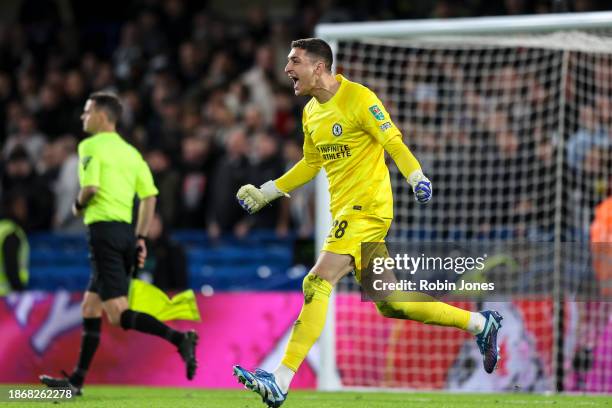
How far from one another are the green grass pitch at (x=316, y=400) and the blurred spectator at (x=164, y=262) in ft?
5.17

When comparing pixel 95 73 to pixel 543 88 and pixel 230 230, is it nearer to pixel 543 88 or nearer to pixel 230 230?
pixel 230 230

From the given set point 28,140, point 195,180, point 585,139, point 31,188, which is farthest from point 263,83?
point 585,139

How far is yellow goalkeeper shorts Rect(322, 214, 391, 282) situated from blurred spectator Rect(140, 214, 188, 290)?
4739 millimetres

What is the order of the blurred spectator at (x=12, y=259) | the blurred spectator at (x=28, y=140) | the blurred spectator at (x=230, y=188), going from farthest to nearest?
the blurred spectator at (x=28, y=140), the blurred spectator at (x=230, y=188), the blurred spectator at (x=12, y=259)

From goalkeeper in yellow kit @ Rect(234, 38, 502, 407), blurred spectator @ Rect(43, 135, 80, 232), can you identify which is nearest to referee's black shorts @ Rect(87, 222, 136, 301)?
goalkeeper in yellow kit @ Rect(234, 38, 502, 407)

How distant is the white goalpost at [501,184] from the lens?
34.1 feet

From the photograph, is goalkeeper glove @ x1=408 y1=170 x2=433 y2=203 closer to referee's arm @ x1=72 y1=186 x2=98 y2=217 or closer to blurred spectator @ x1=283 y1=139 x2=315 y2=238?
referee's arm @ x1=72 y1=186 x2=98 y2=217

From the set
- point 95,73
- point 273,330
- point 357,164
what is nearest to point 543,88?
point 273,330

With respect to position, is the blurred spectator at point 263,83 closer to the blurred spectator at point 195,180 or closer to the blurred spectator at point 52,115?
the blurred spectator at point 195,180

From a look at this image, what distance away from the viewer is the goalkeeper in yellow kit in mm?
6957

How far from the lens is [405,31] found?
34.1 feet

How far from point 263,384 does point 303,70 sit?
1.83 m

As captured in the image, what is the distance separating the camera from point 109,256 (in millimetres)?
8664

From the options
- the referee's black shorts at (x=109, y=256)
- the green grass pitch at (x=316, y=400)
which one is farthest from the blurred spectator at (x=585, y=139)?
the referee's black shorts at (x=109, y=256)
